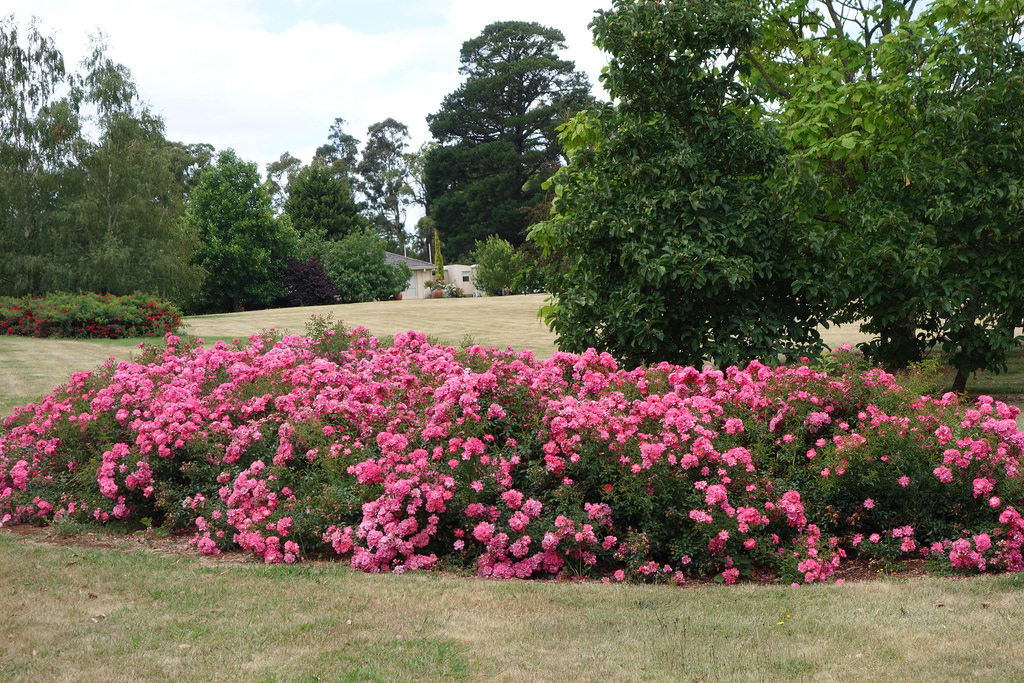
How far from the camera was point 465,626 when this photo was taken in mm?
3564

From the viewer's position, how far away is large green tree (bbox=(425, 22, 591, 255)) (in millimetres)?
51500

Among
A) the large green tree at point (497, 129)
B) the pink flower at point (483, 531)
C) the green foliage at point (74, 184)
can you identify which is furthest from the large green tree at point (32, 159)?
the large green tree at point (497, 129)

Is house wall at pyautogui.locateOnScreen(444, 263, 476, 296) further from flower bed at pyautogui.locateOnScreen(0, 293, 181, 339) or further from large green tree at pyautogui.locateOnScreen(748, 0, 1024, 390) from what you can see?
large green tree at pyautogui.locateOnScreen(748, 0, 1024, 390)

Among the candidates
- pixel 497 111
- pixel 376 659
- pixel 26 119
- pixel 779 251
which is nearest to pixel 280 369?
pixel 376 659

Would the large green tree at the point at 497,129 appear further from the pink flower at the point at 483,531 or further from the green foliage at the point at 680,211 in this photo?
the pink flower at the point at 483,531

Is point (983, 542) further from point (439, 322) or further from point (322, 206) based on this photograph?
point (322, 206)

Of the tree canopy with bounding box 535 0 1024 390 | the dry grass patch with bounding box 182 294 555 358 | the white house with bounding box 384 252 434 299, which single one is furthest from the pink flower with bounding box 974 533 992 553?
the white house with bounding box 384 252 434 299

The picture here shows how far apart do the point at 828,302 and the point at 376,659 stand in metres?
6.83

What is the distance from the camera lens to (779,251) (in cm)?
848

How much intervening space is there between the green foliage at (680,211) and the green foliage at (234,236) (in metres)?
31.8

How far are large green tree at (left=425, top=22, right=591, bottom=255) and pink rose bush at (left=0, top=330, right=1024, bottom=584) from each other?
1804 inches

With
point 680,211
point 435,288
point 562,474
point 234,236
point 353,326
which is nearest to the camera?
point 562,474

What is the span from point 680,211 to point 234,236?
109ft

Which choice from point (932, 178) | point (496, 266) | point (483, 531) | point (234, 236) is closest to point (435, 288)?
point (496, 266)
